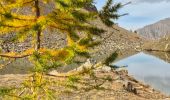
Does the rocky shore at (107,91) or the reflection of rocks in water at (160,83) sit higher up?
the rocky shore at (107,91)

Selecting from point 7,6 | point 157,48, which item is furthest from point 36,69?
point 157,48

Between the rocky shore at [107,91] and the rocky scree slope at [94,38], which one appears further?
the rocky shore at [107,91]

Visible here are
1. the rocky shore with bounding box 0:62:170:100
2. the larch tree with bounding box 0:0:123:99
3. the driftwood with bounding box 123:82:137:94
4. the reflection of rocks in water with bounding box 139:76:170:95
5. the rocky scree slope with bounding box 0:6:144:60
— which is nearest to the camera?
the larch tree with bounding box 0:0:123:99

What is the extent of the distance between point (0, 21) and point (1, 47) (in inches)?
58.5

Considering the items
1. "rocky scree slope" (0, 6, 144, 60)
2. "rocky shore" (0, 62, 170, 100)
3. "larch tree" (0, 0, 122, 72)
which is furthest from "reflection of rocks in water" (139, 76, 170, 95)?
"larch tree" (0, 0, 122, 72)

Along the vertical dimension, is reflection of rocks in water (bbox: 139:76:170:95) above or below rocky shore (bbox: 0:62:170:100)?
below

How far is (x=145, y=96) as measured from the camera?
26625 millimetres

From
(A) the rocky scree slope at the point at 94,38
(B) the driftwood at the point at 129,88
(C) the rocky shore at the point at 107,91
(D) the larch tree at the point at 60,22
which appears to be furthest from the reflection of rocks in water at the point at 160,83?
(D) the larch tree at the point at 60,22

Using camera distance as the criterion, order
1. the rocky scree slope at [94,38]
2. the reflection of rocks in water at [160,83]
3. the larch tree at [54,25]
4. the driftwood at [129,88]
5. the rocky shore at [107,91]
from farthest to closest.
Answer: the reflection of rocks in water at [160,83], the driftwood at [129,88], the rocky shore at [107,91], the rocky scree slope at [94,38], the larch tree at [54,25]

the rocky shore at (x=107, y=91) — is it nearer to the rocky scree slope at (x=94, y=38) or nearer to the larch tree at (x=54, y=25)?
the rocky scree slope at (x=94, y=38)

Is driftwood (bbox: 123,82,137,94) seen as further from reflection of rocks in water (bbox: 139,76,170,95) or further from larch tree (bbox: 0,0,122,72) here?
larch tree (bbox: 0,0,122,72)

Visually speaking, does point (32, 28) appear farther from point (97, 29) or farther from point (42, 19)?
point (97, 29)

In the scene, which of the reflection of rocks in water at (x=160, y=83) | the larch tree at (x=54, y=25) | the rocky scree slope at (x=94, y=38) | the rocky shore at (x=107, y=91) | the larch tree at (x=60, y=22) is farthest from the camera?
the reflection of rocks in water at (x=160, y=83)

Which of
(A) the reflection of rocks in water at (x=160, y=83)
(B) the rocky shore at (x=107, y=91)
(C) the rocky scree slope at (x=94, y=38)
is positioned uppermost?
(C) the rocky scree slope at (x=94, y=38)
